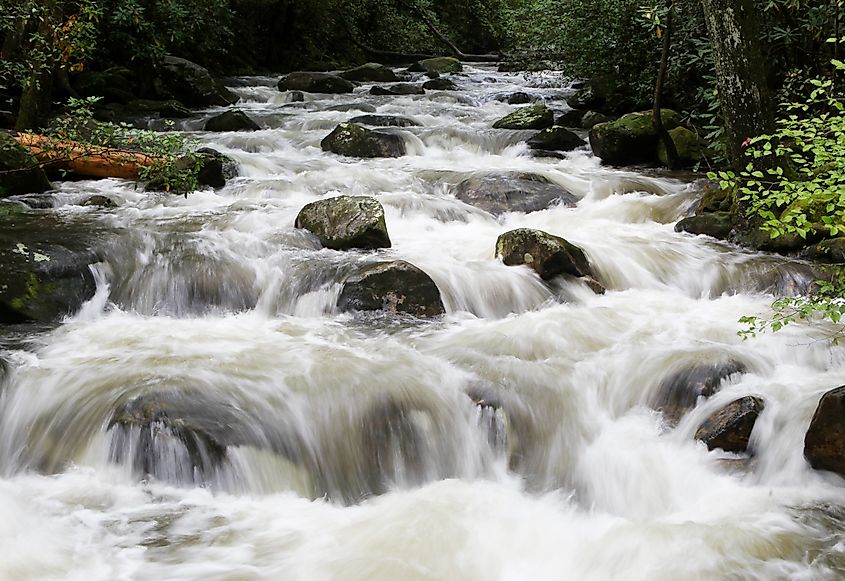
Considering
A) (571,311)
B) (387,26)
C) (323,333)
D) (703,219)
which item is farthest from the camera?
(387,26)

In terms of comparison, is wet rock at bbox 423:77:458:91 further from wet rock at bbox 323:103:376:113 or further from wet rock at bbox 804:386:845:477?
wet rock at bbox 804:386:845:477

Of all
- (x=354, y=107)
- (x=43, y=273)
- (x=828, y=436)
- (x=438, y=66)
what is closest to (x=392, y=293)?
(x=43, y=273)

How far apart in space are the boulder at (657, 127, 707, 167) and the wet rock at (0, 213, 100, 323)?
331 inches

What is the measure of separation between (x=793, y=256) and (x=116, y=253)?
6.70m

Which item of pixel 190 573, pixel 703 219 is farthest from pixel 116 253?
pixel 703 219

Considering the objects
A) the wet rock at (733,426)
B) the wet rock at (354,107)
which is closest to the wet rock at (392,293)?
the wet rock at (733,426)

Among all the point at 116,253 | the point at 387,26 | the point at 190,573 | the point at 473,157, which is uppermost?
the point at 387,26

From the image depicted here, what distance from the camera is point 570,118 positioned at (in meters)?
14.6

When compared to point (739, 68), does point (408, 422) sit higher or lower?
lower

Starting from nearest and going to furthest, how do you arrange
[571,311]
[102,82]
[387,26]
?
[571,311] → [102,82] → [387,26]

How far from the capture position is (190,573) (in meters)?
3.31

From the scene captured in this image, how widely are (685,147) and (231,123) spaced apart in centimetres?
790

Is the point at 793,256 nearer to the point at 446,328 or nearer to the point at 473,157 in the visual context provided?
the point at 446,328

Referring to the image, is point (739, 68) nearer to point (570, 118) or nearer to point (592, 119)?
point (592, 119)
